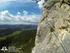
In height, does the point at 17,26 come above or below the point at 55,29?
below

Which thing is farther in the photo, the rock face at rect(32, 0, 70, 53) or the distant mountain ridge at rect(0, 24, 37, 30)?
the distant mountain ridge at rect(0, 24, 37, 30)

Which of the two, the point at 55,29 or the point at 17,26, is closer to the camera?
the point at 55,29

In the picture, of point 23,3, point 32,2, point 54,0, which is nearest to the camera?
point 54,0

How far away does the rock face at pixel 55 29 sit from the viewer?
8.96 feet

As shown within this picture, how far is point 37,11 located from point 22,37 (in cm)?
77

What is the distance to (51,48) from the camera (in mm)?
2779

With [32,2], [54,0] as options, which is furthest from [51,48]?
[32,2]

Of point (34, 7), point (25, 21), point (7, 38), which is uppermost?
point (34, 7)

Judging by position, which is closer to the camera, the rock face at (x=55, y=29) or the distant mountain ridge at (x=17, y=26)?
the rock face at (x=55, y=29)

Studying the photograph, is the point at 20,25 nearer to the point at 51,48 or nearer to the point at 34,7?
the point at 34,7

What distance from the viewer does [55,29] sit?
2.85m

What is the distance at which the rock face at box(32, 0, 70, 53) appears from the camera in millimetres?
2730

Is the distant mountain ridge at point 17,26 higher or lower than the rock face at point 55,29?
lower

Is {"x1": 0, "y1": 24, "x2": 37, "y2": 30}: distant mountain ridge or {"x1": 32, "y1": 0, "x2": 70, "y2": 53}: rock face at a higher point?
{"x1": 32, "y1": 0, "x2": 70, "y2": 53}: rock face
